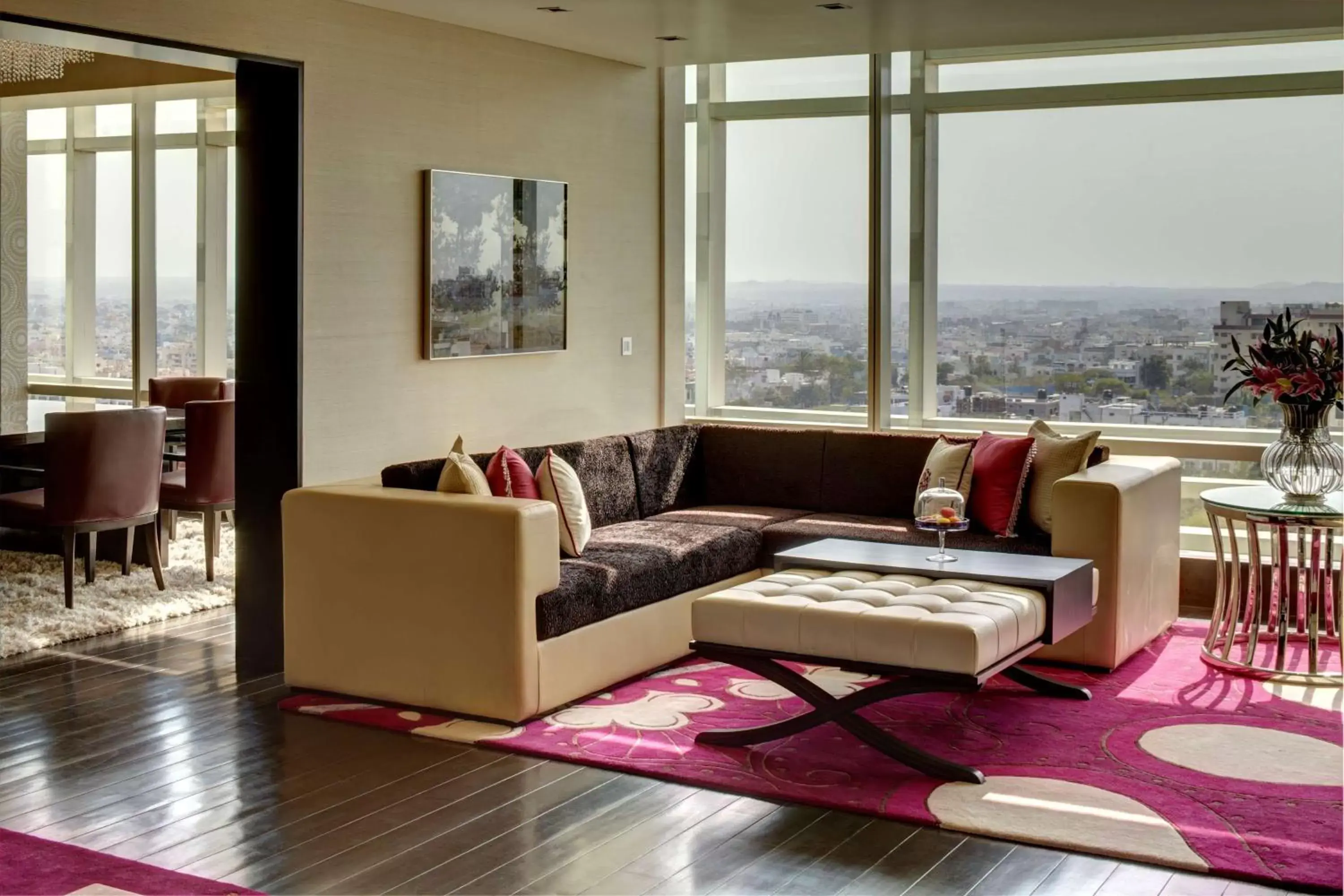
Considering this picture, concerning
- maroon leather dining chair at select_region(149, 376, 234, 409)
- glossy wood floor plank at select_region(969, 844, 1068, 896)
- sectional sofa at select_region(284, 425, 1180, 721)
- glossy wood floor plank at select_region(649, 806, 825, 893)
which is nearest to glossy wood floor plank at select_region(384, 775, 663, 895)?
glossy wood floor plank at select_region(649, 806, 825, 893)

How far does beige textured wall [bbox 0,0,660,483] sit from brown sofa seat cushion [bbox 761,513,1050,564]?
1231 mm

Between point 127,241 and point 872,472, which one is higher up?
point 127,241

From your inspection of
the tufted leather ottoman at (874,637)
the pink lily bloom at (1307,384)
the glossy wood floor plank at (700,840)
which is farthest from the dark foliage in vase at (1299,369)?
the glossy wood floor plank at (700,840)

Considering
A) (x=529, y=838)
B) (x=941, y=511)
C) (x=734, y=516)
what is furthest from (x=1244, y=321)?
(x=529, y=838)

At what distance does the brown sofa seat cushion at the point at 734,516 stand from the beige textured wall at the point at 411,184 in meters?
0.71

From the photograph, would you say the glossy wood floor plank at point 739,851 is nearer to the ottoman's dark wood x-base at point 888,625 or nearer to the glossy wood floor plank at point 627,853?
the glossy wood floor plank at point 627,853

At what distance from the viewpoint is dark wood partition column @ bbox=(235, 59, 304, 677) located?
204 inches

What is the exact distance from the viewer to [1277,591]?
230 inches

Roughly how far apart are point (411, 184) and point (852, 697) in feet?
8.99

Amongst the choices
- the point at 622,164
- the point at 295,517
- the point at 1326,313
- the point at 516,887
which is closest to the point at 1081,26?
the point at 1326,313

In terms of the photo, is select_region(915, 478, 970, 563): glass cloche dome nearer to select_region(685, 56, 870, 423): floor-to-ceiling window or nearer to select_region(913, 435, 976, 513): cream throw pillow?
select_region(913, 435, 976, 513): cream throw pillow

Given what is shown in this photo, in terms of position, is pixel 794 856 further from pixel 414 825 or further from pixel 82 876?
pixel 82 876

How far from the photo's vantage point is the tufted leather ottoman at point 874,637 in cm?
408

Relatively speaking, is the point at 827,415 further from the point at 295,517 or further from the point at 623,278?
the point at 295,517
